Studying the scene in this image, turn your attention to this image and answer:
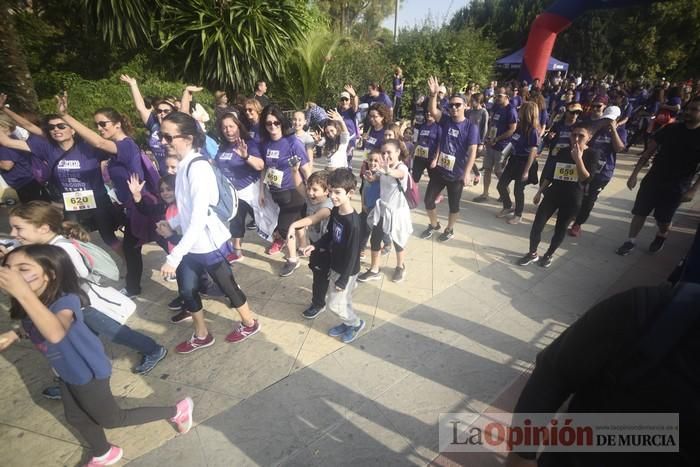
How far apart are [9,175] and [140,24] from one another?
19.8 feet

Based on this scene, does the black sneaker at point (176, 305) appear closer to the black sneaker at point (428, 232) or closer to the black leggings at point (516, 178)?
the black sneaker at point (428, 232)

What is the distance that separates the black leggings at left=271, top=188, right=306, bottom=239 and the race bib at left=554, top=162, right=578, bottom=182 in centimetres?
304

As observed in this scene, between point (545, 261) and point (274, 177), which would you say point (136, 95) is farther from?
point (545, 261)

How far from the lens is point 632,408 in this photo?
1.03 m

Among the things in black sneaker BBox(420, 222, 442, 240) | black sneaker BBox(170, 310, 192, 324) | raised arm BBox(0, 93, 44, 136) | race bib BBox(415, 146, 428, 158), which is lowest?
black sneaker BBox(170, 310, 192, 324)

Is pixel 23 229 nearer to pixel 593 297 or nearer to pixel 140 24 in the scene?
pixel 593 297

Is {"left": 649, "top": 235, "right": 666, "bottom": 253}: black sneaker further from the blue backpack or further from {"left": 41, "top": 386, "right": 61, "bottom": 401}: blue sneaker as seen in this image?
{"left": 41, "top": 386, "right": 61, "bottom": 401}: blue sneaker

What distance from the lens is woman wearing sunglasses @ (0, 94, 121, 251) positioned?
3.47 metres

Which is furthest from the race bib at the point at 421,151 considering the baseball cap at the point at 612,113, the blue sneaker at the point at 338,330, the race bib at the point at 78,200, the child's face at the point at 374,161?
the race bib at the point at 78,200

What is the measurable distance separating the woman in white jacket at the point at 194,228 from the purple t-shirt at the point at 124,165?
34.4 inches

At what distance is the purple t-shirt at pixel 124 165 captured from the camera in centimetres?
347

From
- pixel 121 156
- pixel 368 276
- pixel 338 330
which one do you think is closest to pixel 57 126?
pixel 121 156

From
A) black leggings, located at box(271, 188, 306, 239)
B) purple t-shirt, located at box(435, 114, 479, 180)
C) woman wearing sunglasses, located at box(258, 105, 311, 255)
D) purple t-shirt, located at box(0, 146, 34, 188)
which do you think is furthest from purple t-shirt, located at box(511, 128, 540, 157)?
purple t-shirt, located at box(0, 146, 34, 188)

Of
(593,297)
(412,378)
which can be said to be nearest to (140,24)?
(412,378)
